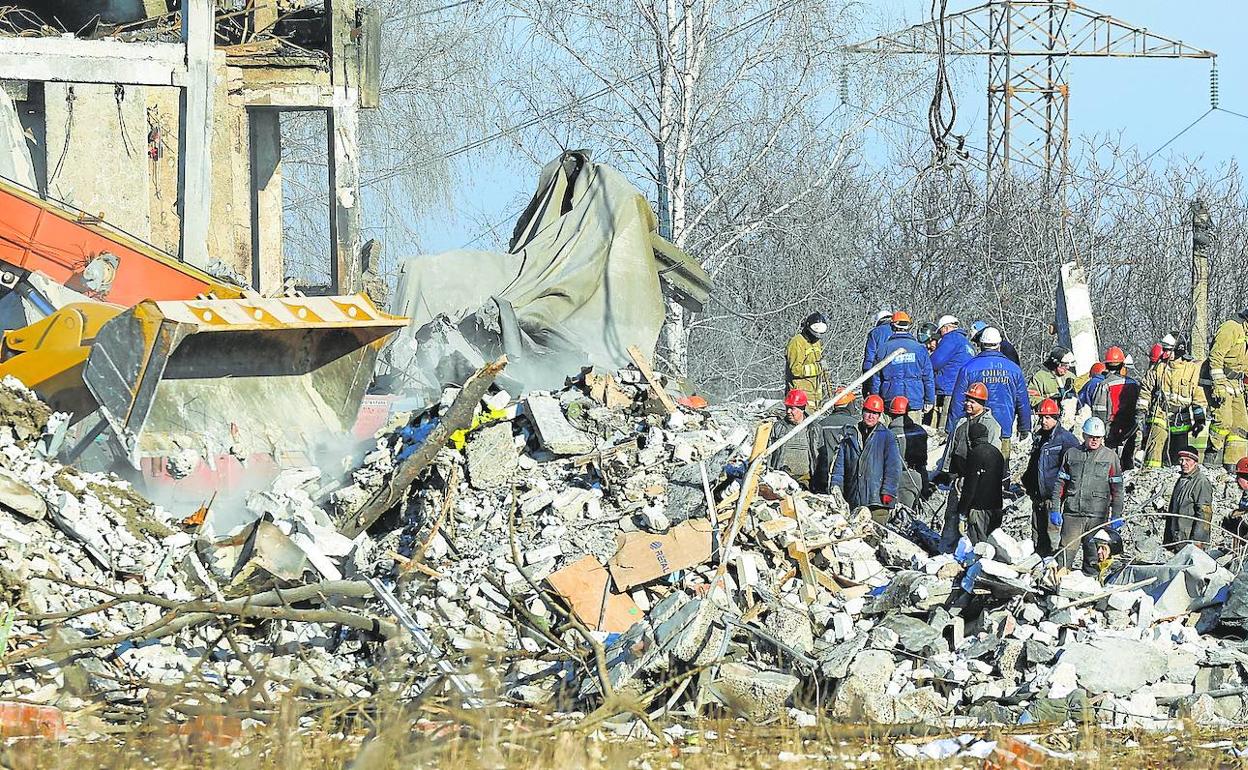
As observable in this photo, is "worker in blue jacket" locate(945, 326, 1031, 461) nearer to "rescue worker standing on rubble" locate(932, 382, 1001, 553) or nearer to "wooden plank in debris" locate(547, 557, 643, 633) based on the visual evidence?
"rescue worker standing on rubble" locate(932, 382, 1001, 553)

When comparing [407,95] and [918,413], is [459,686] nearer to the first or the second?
[918,413]

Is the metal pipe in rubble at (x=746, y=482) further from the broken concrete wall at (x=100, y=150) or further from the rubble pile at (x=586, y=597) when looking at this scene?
the broken concrete wall at (x=100, y=150)

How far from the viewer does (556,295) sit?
43.3ft

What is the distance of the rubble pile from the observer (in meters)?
7.53

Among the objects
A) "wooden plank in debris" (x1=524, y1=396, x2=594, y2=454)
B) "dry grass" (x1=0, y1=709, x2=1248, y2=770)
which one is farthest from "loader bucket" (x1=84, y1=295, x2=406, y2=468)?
"dry grass" (x1=0, y1=709, x2=1248, y2=770)

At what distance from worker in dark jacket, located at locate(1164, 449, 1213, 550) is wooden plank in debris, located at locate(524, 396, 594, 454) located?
417 centimetres

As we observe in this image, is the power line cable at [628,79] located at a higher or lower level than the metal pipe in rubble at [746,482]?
higher

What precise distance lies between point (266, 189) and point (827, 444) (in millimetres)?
9991

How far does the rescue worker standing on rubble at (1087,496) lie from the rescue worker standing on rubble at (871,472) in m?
1.24

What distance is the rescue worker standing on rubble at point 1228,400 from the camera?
13172 mm

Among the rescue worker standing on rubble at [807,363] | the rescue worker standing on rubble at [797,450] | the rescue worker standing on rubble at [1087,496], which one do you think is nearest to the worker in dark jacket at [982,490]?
the rescue worker standing on rubble at [1087,496]

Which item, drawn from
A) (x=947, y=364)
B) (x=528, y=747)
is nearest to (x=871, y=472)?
(x=947, y=364)

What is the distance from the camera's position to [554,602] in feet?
28.1

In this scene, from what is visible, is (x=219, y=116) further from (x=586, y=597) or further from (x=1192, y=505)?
(x=1192, y=505)
